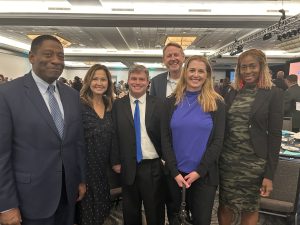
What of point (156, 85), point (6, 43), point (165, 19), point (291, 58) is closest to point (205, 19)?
point (165, 19)

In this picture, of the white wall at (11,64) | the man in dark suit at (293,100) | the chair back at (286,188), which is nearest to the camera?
the chair back at (286,188)

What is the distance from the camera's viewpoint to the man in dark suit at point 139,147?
2135 millimetres

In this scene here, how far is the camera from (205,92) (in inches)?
77.7

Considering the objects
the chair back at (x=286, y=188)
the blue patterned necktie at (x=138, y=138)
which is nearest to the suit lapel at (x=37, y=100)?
the blue patterned necktie at (x=138, y=138)

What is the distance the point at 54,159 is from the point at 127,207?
2.85 feet

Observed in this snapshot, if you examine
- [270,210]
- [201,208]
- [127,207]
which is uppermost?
[201,208]

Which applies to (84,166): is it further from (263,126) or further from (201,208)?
(263,126)

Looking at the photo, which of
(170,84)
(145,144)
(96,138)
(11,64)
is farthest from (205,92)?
→ (11,64)

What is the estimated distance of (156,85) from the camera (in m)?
2.78

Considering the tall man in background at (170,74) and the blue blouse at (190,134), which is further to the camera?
the tall man in background at (170,74)

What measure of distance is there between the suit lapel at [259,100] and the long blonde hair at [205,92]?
0.25 m

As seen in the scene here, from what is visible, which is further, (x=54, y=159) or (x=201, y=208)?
(x=201, y=208)

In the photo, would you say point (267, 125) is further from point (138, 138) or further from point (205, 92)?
point (138, 138)

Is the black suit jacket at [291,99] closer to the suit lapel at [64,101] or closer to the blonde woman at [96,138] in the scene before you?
the blonde woman at [96,138]
